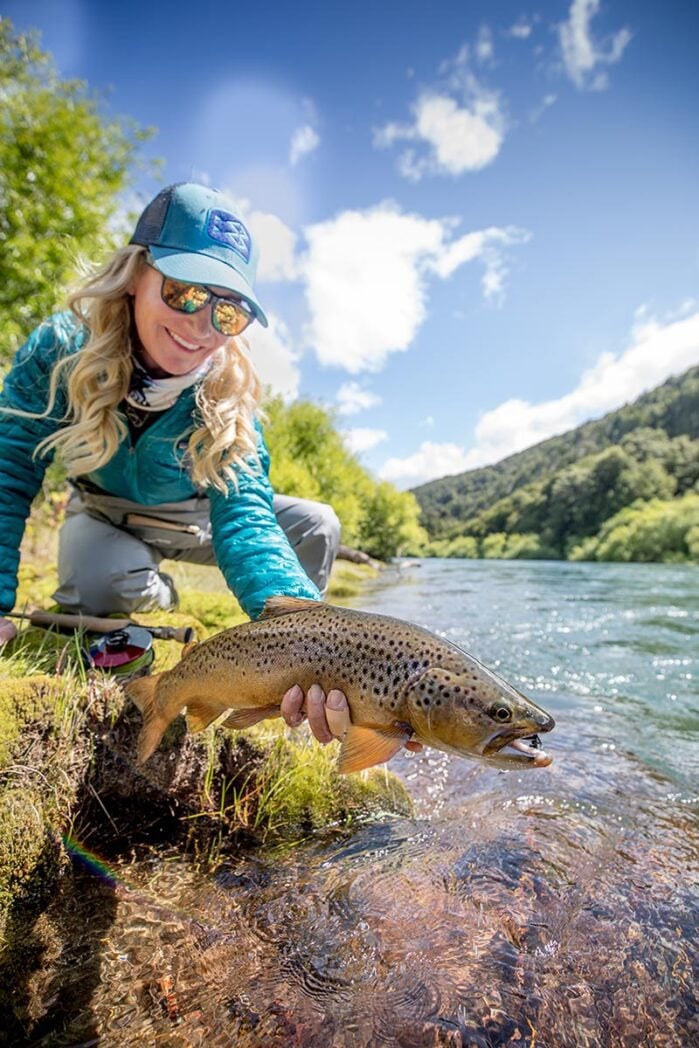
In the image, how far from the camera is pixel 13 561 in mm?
3221

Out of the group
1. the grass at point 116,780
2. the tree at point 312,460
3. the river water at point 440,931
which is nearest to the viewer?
the river water at point 440,931

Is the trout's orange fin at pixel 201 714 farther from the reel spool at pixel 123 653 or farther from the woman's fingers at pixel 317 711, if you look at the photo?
the reel spool at pixel 123 653

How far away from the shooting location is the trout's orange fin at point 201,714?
263 cm

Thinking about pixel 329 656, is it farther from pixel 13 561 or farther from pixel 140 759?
pixel 13 561

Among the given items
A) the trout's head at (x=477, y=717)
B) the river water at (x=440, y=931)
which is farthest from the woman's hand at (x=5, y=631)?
the trout's head at (x=477, y=717)

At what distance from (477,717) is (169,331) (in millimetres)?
2717

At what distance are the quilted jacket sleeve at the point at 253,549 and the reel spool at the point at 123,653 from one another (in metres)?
0.67

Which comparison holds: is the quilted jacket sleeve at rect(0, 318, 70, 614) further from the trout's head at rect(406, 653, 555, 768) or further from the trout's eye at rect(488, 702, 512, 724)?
the trout's eye at rect(488, 702, 512, 724)

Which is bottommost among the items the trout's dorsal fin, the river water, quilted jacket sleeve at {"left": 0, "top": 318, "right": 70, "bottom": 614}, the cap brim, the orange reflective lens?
the river water

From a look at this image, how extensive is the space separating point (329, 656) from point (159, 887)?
1.33 metres

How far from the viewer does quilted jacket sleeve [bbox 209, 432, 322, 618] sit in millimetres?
3135

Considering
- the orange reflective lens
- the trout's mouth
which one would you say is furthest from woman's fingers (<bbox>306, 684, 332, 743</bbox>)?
the orange reflective lens

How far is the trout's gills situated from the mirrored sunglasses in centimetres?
172

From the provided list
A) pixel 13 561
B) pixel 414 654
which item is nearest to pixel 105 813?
pixel 13 561
